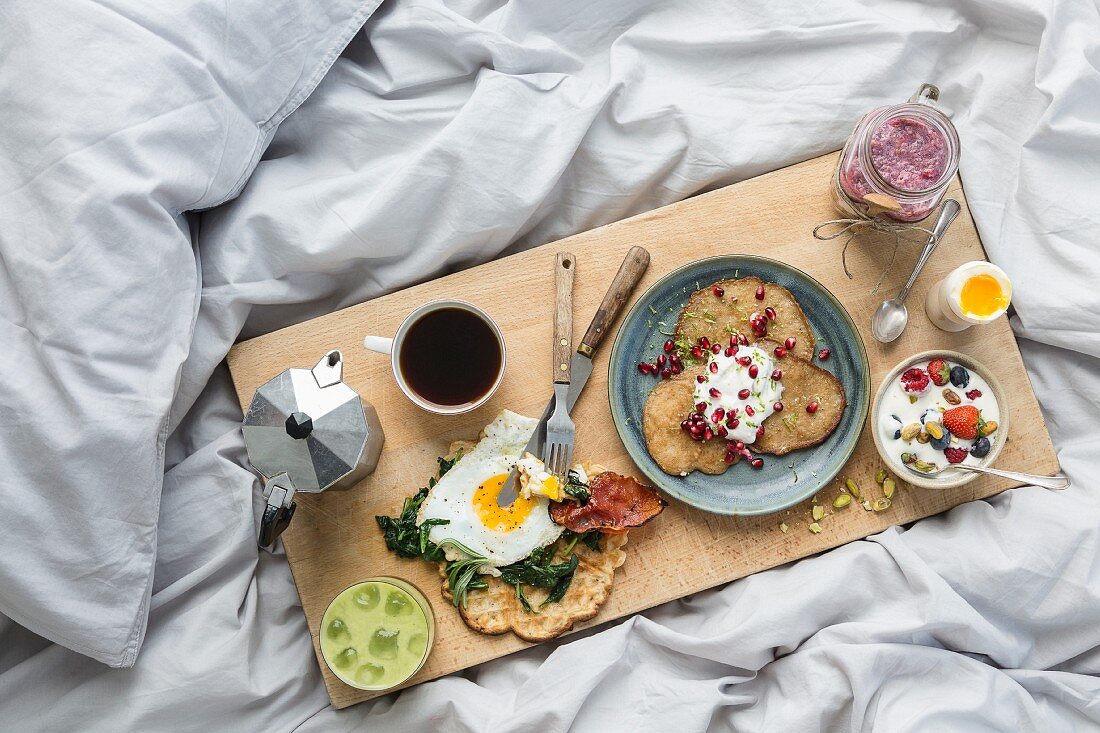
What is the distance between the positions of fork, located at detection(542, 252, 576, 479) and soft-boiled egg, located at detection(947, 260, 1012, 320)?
3.77 feet

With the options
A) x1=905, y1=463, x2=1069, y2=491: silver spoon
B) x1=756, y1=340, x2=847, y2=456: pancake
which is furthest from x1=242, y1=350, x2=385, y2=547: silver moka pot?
x1=905, y1=463, x2=1069, y2=491: silver spoon

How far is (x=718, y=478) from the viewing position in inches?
94.0

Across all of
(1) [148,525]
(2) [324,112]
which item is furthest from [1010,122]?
(1) [148,525]

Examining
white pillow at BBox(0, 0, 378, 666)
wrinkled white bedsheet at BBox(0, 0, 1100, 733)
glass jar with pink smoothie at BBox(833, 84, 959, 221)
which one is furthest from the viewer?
wrinkled white bedsheet at BBox(0, 0, 1100, 733)

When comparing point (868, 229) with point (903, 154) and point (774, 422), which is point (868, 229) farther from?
point (774, 422)

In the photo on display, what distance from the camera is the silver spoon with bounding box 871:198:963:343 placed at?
2273 mm

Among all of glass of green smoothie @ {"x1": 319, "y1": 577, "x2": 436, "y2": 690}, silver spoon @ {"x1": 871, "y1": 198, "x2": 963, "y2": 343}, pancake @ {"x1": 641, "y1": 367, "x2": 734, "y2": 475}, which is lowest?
glass of green smoothie @ {"x1": 319, "y1": 577, "x2": 436, "y2": 690}

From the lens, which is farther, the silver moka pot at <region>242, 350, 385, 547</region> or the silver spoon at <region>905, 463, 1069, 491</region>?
the silver spoon at <region>905, 463, 1069, 491</region>

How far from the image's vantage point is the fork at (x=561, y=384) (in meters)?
2.34

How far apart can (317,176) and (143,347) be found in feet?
2.53

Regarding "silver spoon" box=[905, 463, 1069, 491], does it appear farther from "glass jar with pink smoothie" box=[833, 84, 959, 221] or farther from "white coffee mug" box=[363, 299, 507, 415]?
"white coffee mug" box=[363, 299, 507, 415]

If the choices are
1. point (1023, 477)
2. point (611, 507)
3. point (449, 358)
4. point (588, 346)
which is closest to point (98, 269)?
point (449, 358)

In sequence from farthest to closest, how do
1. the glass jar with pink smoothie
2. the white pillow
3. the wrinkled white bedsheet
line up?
the wrinkled white bedsheet, the glass jar with pink smoothie, the white pillow

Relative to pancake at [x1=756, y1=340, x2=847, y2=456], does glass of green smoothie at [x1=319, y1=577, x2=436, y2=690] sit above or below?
below
